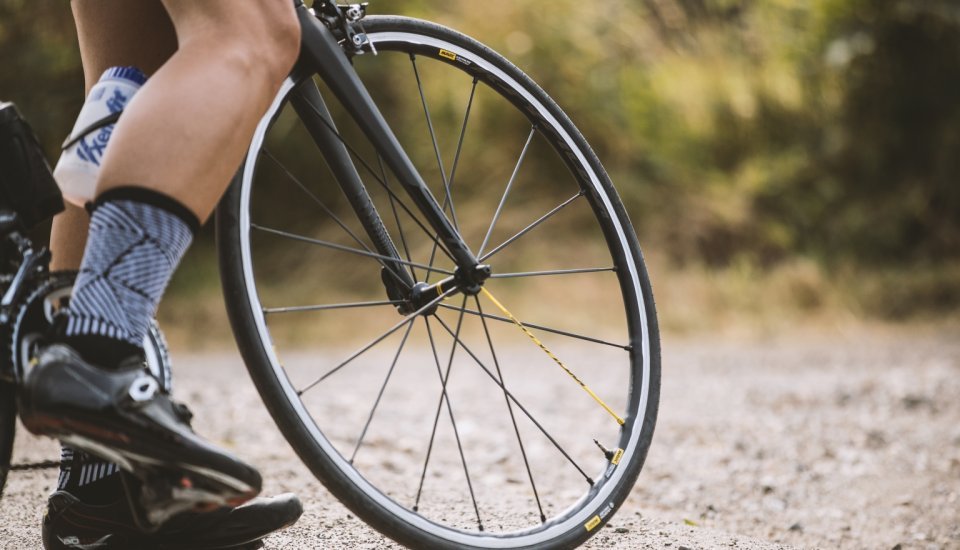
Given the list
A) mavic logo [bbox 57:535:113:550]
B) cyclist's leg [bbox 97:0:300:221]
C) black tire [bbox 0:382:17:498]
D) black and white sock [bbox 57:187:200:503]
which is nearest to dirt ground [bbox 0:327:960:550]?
mavic logo [bbox 57:535:113:550]

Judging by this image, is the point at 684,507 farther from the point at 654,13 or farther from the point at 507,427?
the point at 654,13

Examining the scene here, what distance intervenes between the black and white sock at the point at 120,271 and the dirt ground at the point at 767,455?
66cm

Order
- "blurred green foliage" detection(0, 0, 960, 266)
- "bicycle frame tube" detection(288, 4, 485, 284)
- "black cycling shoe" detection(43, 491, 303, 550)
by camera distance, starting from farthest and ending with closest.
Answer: "blurred green foliage" detection(0, 0, 960, 266), "black cycling shoe" detection(43, 491, 303, 550), "bicycle frame tube" detection(288, 4, 485, 284)

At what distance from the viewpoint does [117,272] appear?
940mm

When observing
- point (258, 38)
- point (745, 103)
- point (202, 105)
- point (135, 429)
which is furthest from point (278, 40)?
point (745, 103)

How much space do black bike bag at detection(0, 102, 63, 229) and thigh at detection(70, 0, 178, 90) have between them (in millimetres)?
235

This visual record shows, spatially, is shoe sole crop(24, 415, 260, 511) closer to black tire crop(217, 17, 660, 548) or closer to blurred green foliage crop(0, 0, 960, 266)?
black tire crop(217, 17, 660, 548)

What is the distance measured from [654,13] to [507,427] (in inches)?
188

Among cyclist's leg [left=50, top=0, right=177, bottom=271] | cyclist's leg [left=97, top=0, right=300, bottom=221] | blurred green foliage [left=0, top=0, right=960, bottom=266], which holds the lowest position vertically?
cyclist's leg [left=97, top=0, right=300, bottom=221]

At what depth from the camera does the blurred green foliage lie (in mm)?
5414

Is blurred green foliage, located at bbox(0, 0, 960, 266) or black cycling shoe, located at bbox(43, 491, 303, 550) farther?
blurred green foliage, located at bbox(0, 0, 960, 266)

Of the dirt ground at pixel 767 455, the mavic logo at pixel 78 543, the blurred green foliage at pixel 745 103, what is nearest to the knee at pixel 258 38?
the mavic logo at pixel 78 543

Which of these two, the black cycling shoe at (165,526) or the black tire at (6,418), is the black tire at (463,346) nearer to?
the black cycling shoe at (165,526)

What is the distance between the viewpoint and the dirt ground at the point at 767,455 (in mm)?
1703
